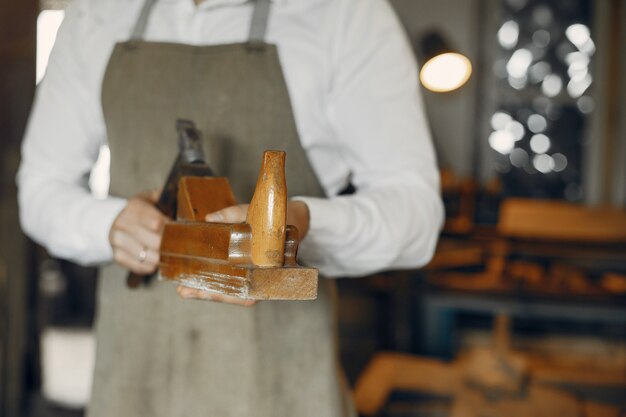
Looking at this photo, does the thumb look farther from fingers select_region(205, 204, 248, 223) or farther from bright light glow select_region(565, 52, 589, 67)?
bright light glow select_region(565, 52, 589, 67)

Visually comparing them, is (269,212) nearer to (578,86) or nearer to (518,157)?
(518,157)

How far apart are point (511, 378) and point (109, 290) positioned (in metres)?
1.52

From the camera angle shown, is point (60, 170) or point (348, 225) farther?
point (60, 170)

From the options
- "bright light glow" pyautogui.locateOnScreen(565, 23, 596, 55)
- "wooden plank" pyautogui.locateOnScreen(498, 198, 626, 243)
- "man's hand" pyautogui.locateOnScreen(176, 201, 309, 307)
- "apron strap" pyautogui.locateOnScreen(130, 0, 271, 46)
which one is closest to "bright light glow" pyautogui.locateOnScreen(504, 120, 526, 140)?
"bright light glow" pyautogui.locateOnScreen(565, 23, 596, 55)

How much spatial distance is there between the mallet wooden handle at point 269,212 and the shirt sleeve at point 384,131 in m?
0.40

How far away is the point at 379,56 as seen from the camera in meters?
1.32

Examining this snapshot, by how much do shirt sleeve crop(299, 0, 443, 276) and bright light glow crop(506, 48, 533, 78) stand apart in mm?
4804

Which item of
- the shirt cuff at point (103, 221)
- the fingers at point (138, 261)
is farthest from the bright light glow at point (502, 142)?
the fingers at point (138, 261)

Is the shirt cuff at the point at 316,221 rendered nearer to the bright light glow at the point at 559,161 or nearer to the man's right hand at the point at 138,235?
the man's right hand at the point at 138,235

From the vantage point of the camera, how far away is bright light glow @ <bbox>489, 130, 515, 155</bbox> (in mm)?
5906

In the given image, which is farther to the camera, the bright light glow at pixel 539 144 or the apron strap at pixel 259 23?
the bright light glow at pixel 539 144

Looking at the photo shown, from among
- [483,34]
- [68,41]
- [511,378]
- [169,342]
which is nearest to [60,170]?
[68,41]

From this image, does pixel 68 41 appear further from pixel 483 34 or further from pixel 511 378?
pixel 483 34

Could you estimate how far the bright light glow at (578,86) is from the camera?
5.84m
